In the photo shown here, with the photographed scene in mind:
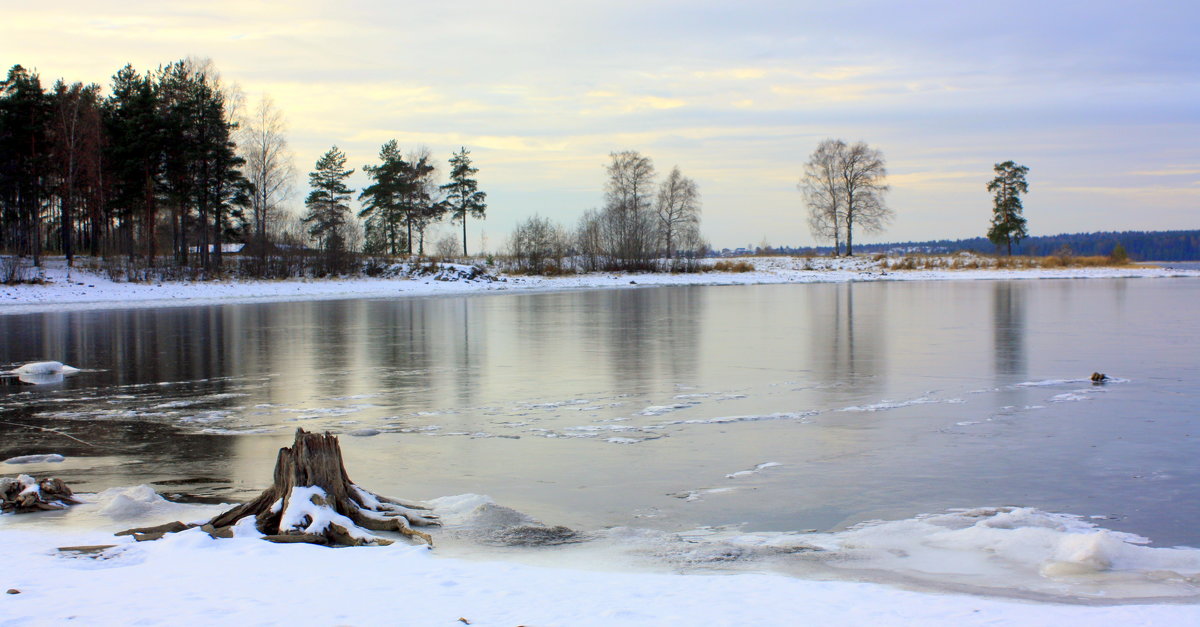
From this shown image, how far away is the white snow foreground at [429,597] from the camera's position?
13.4 ft

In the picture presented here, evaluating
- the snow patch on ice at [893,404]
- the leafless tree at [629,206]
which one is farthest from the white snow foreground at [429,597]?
the leafless tree at [629,206]

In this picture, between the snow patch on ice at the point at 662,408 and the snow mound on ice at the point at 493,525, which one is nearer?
the snow mound on ice at the point at 493,525

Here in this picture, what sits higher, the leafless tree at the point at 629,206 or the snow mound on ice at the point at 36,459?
the leafless tree at the point at 629,206

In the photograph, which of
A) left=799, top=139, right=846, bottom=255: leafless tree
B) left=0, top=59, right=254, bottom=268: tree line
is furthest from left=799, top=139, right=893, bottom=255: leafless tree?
left=0, top=59, right=254, bottom=268: tree line

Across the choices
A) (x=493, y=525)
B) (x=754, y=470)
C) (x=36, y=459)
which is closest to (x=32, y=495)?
(x=36, y=459)

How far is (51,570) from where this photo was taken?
15.7 ft

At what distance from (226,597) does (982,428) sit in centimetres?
717

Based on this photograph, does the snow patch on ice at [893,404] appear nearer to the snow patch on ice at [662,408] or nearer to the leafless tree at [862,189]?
the snow patch on ice at [662,408]

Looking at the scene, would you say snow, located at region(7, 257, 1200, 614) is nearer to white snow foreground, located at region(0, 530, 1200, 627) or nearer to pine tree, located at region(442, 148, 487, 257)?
white snow foreground, located at region(0, 530, 1200, 627)

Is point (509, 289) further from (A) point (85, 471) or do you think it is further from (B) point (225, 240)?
(A) point (85, 471)

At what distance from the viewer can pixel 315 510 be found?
18.7 ft

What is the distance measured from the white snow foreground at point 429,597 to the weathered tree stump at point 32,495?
130cm

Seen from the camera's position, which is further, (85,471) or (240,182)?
(240,182)

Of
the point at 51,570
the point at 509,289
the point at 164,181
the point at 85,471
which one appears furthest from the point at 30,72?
the point at 51,570
